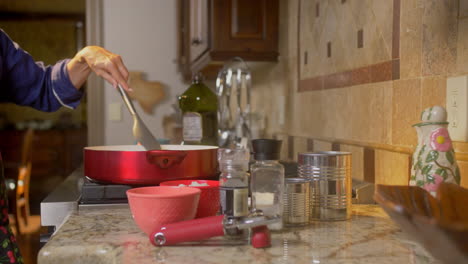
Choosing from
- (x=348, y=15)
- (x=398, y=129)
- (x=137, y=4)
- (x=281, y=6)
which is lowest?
(x=398, y=129)

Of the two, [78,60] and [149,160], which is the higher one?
[78,60]

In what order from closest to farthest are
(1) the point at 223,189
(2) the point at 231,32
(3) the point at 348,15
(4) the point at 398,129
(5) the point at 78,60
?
(1) the point at 223,189
(4) the point at 398,129
(5) the point at 78,60
(3) the point at 348,15
(2) the point at 231,32

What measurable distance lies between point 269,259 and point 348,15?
89 cm

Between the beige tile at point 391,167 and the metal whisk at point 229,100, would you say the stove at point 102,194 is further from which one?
the metal whisk at point 229,100

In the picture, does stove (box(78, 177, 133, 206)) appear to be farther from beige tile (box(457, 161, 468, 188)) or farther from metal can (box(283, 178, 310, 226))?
beige tile (box(457, 161, 468, 188))

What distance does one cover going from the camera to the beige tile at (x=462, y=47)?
2.89 feet

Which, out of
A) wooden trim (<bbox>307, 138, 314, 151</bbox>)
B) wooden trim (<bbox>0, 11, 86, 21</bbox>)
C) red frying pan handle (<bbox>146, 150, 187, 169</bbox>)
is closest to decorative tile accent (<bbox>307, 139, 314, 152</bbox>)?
wooden trim (<bbox>307, 138, 314, 151</bbox>)

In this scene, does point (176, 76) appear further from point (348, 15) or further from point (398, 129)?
point (398, 129)

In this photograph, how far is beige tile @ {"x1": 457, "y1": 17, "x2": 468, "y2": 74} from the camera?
2.89ft

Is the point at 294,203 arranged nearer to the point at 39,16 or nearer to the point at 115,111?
the point at 115,111

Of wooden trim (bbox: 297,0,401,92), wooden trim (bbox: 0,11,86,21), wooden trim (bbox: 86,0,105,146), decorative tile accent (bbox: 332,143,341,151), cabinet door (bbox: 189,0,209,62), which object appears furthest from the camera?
wooden trim (bbox: 0,11,86,21)

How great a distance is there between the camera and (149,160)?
976mm

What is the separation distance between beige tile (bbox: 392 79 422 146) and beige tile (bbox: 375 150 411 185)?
0.03m

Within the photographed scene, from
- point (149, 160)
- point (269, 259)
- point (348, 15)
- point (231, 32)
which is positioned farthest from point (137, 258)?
point (231, 32)
